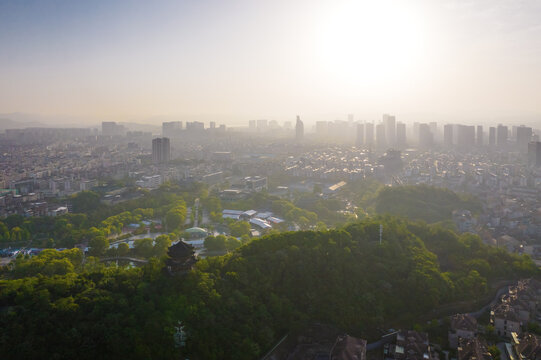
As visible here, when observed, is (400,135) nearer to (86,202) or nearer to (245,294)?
(86,202)

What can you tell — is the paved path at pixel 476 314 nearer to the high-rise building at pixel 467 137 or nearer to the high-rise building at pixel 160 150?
the high-rise building at pixel 160 150

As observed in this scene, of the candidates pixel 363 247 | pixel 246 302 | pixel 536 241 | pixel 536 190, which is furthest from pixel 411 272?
pixel 536 190

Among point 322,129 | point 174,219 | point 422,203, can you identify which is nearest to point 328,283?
point 174,219

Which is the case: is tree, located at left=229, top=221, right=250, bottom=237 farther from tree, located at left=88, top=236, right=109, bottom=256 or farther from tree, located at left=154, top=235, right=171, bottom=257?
tree, located at left=88, top=236, right=109, bottom=256

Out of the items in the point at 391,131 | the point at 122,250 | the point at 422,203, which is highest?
the point at 391,131

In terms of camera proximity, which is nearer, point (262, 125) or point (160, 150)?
point (160, 150)

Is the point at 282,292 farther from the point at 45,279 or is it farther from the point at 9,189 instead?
the point at 9,189

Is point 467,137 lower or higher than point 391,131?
lower
